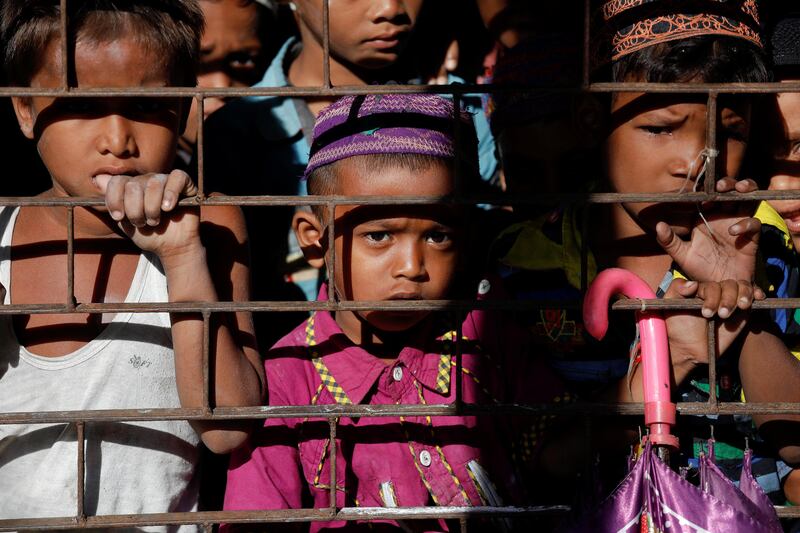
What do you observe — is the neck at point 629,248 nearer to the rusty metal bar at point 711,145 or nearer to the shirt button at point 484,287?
the shirt button at point 484,287

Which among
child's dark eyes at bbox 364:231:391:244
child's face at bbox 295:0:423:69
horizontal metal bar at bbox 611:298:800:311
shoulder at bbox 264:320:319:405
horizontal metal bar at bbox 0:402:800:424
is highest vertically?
child's face at bbox 295:0:423:69

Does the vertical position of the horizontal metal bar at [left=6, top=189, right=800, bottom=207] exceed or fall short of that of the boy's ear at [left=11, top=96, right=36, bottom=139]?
it falls short

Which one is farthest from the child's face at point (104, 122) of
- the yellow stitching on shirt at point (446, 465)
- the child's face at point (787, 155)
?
the child's face at point (787, 155)

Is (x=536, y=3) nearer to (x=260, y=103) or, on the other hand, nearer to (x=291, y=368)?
(x=260, y=103)

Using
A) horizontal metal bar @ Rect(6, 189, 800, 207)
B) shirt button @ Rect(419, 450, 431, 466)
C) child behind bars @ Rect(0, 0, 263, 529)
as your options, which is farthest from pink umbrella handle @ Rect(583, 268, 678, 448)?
child behind bars @ Rect(0, 0, 263, 529)

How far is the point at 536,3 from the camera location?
10.8 feet

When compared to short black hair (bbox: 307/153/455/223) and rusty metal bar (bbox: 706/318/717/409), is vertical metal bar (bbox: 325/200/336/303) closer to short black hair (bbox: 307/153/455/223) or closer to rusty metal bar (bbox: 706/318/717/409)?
short black hair (bbox: 307/153/455/223)

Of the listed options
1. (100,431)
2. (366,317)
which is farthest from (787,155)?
(100,431)

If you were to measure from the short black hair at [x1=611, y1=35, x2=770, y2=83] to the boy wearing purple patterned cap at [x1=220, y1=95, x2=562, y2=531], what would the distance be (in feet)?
1.40

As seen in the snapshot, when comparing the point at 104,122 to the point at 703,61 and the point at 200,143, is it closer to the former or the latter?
the point at 200,143

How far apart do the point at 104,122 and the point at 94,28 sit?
0.72ft

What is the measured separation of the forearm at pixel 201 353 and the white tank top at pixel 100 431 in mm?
142

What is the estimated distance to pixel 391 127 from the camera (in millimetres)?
2045

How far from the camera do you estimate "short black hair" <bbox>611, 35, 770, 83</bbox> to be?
2031 mm
